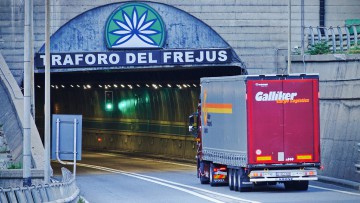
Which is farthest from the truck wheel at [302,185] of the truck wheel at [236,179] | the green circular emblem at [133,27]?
the green circular emblem at [133,27]

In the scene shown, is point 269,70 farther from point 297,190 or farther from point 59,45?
point 297,190

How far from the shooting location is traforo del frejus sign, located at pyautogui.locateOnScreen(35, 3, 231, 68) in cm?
5509

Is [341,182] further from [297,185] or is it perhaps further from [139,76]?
[139,76]

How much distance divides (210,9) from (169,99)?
13.8m

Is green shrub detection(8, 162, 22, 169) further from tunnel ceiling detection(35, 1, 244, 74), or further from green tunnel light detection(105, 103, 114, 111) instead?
green tunnel light detection(105, 103, 114, 111)

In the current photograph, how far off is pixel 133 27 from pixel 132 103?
2234 centimetres

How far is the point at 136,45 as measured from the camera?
55.4 meters

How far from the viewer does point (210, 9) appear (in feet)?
186

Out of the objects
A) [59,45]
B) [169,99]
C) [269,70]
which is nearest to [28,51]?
[59,45]

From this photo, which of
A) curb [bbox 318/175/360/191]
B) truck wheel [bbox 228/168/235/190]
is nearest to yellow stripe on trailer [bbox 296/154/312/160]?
curb [bbox 318/175/360/191]

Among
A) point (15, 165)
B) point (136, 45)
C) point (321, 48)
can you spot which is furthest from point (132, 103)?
point (15, 165)

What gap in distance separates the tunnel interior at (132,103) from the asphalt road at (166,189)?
6837 millimetres

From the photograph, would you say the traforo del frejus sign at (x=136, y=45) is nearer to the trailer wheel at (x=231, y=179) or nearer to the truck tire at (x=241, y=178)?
the trailer wheel at (x=231, y=179)

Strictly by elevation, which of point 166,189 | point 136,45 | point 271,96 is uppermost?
point 136,45
